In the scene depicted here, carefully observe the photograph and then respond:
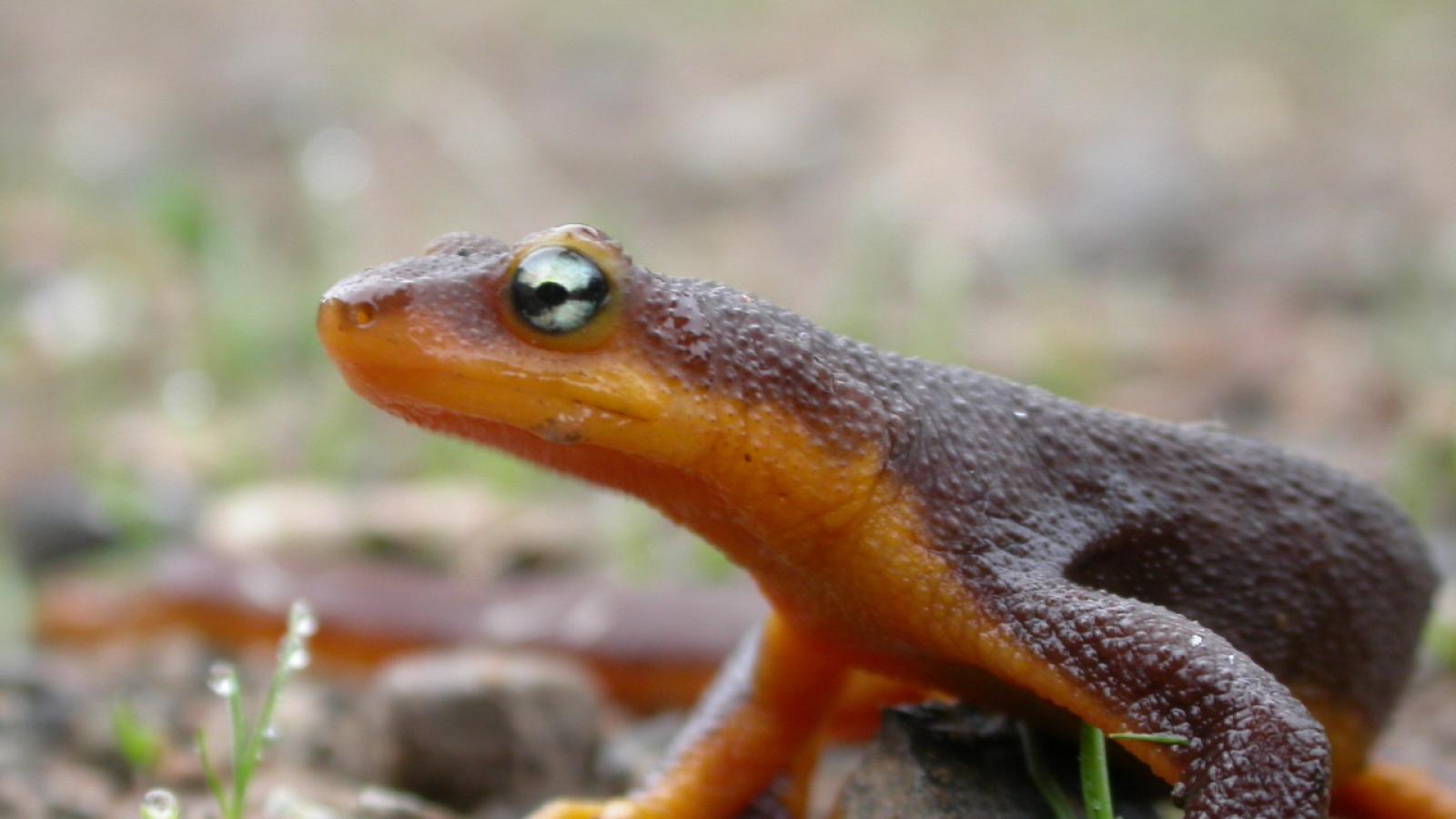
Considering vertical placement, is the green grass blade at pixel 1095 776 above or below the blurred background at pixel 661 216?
below

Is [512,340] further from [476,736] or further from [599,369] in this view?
[476,736]

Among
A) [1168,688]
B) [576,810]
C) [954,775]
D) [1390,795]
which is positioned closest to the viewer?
[1168,688]

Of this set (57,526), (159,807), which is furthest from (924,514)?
(57,526)

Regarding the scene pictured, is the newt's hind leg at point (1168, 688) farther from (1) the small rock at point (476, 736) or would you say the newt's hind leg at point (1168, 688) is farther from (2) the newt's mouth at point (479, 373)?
(1) the small rock at point (476, 736)

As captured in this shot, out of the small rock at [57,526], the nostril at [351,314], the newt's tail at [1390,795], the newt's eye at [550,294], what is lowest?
the newt's tail at [1390,795]

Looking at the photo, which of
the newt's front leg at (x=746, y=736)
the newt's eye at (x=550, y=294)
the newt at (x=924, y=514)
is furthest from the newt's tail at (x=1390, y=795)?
the newt's eye at (x=550, y=294)

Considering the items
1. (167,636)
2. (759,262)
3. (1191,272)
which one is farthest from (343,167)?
(1191,272)
